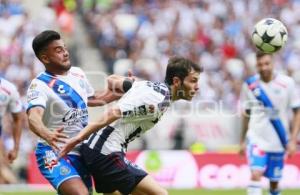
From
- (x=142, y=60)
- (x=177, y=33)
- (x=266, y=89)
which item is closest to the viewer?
(x=266, y=89)

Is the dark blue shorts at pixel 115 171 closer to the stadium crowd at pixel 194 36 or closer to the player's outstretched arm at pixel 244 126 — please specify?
the player's outstretched arm at pixel 244 126

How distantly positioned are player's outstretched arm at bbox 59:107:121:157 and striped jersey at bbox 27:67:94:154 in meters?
0.73

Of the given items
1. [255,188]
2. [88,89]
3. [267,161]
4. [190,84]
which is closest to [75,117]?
[88,89]

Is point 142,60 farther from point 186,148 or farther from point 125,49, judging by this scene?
point 186,148

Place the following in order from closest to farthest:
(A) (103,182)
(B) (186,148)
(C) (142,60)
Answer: (A) (103,182) → (B) (186,148) → (C) (142,60)

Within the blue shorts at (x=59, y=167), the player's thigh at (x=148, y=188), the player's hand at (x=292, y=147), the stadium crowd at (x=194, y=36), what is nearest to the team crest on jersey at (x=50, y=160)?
the blue shorts at (x=59, y=167)

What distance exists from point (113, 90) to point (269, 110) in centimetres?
416

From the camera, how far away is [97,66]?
2138cm

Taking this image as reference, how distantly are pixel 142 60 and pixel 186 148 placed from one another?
9.77 feet

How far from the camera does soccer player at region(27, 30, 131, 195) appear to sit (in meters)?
8.76

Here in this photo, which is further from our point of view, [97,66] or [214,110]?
[97,66]

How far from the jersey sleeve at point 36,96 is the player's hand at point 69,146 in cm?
58

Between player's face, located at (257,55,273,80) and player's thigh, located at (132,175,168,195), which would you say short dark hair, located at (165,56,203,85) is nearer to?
player's thigh, located at (132,175,168,195)

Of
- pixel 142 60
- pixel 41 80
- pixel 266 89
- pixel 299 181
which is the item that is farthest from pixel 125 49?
pixel 41 80
